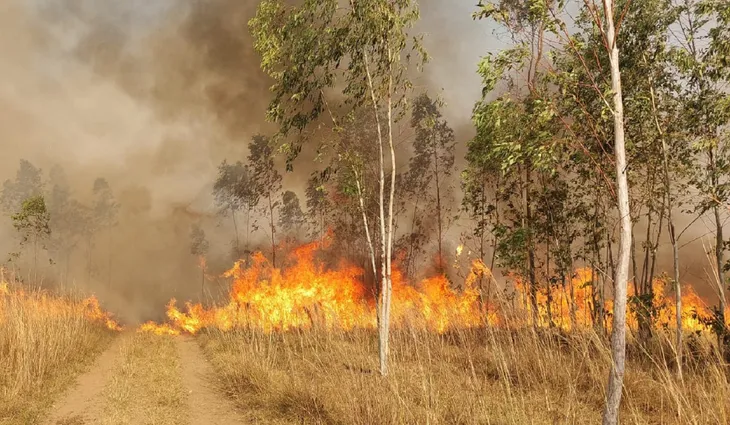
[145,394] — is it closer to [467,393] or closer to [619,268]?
[467,393]

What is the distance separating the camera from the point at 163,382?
35.7 feet

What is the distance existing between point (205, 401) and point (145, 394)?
1.55 meters

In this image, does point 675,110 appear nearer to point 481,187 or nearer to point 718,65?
point 718,65

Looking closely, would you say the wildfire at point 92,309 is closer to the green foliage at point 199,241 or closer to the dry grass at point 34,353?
the dry grass at point 34,353

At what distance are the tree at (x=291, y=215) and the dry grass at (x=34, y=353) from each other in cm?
Result: 3552

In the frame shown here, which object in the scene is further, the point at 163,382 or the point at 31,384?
the point at 163,382

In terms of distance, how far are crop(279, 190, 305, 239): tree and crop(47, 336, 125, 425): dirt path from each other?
3624 centimetres

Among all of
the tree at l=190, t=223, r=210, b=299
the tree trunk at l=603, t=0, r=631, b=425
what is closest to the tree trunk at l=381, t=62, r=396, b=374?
the tree trunk at l=603, t=0, r=631, b=425

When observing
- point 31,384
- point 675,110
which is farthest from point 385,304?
point 675,110

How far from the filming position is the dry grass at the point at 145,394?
7734 mm

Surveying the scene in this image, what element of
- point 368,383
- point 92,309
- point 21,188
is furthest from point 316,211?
point 21,188

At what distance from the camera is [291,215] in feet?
166

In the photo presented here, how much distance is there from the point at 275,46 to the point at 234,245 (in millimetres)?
46302

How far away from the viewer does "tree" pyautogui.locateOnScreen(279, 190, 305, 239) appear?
161 ft
